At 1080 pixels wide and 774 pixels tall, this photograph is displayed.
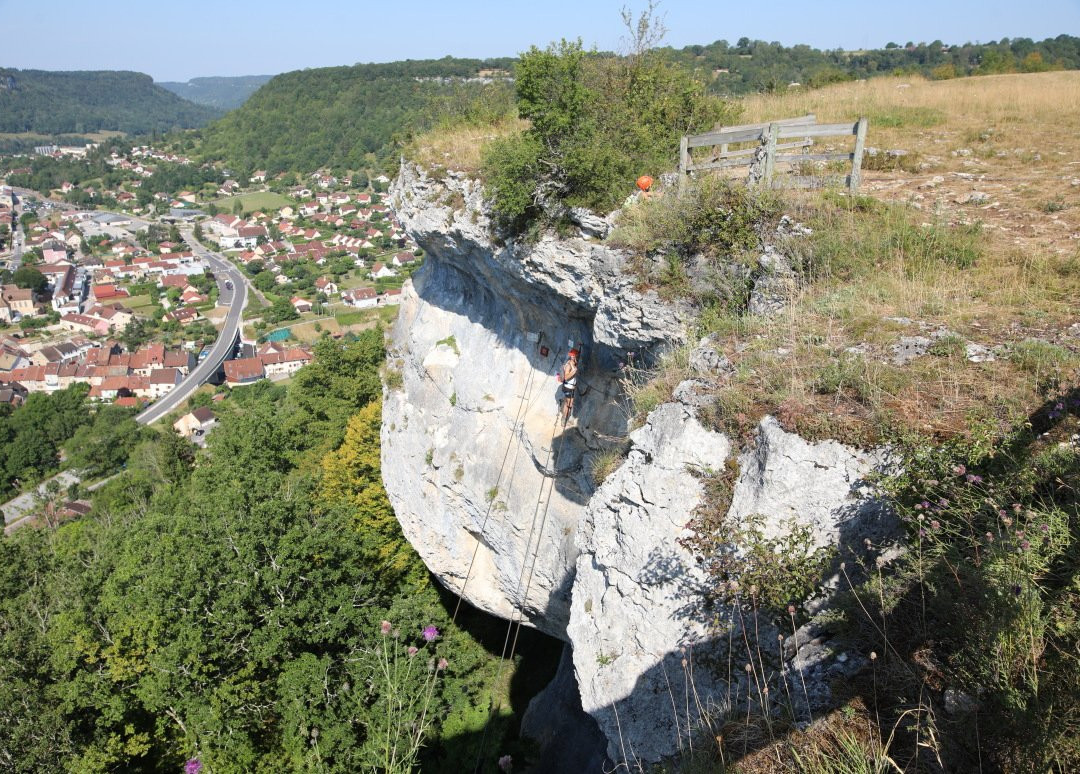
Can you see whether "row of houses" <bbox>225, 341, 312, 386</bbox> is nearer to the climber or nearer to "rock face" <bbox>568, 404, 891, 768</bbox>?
the climber

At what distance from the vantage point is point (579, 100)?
10.8 meters

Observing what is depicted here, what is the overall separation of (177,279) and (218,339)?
26443 millimetres

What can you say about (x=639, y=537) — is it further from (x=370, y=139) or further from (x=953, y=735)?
(x=370, y=139)

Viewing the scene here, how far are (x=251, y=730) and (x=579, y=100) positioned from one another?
12966 mm

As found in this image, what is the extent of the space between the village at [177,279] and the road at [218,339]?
0.87 m

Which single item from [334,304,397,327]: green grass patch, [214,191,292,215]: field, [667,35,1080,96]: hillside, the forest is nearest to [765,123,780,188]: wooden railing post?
the forest

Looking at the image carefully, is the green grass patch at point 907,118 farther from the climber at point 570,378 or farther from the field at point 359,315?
the field at point 359,315

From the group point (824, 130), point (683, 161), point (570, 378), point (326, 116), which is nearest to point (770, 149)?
point (824, 130)

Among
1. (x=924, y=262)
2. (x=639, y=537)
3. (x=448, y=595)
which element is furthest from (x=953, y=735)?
(x=448, y=595)

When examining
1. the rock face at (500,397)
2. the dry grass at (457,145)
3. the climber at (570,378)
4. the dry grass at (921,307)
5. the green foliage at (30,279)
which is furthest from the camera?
the green foliage at (30,279)

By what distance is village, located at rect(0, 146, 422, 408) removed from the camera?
65.8 metres

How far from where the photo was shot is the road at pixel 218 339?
192 feet

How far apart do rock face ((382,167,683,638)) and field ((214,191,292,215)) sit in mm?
118060

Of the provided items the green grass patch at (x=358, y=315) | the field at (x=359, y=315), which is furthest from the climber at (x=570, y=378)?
the green grass patch at (x=358, y=315)
